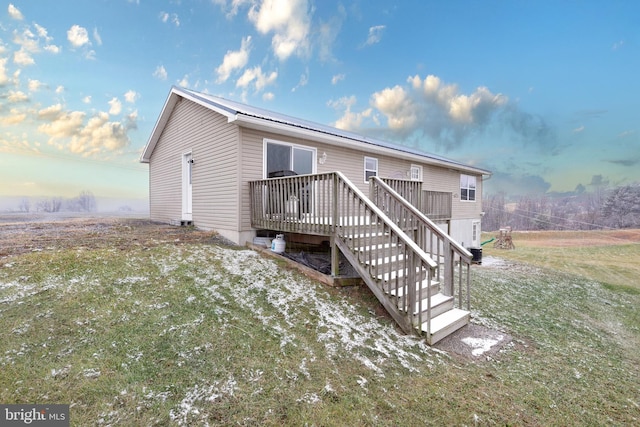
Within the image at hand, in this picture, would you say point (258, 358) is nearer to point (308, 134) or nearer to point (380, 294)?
point (380, 294)

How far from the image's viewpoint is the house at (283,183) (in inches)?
196

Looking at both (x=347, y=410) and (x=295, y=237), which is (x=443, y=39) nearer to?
(x=295, y=237)

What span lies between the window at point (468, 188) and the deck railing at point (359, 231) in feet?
40.8

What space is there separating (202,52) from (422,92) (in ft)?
46.5

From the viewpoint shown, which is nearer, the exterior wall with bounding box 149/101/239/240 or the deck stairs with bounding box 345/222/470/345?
the deck stairs with bounding box 345/222/470/345

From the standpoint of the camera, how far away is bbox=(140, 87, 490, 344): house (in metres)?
4.98

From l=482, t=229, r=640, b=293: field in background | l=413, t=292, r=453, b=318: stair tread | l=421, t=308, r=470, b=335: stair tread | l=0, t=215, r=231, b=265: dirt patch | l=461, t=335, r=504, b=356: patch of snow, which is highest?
l=0, t=215, r=231, b=265: dirt patch

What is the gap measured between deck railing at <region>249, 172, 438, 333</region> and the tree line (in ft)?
89.3

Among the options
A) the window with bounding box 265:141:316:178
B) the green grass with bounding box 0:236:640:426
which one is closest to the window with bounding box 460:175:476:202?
the window with bounding box 265:141:316:178

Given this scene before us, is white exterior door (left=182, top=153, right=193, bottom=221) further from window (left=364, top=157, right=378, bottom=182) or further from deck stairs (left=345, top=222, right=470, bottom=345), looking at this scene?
Answer: deck stairs (left=345, top=222, right=470, bottom=345)

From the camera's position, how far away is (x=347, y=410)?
2477 millimetres

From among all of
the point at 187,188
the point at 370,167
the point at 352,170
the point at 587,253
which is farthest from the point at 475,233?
the point at 187,188

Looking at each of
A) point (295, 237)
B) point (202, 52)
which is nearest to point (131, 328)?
point (295, 237)

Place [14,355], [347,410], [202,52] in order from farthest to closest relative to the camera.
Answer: [202,52], [14,355], [347,410]
